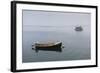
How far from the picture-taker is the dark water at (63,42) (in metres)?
1.09

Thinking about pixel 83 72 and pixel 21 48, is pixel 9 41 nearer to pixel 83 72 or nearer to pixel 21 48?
pixel 21 48

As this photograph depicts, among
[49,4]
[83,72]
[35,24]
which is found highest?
[49,4]

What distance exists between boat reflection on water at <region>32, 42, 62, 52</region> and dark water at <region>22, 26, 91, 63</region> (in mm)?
16

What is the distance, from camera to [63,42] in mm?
1159

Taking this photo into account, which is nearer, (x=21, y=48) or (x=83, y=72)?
(x=21, y=48)

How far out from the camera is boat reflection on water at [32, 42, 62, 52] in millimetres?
1105

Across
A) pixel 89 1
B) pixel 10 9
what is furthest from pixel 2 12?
pixel 89 1

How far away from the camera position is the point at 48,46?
3.71 feet

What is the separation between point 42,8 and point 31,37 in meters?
0.16

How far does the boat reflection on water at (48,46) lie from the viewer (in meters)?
1.11

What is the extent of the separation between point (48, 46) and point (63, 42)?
3.5 inches

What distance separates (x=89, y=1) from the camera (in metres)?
1.22

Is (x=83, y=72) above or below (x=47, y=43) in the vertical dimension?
below

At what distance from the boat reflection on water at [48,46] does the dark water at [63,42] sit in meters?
0.02
